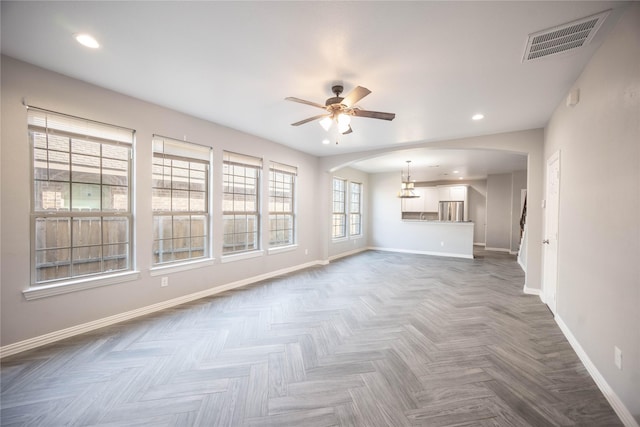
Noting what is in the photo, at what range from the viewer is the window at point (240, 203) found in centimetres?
452

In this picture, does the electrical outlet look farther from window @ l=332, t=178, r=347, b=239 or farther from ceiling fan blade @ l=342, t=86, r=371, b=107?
window @ l=332, t=178, r=347, b=239

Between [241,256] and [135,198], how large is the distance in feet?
6.40

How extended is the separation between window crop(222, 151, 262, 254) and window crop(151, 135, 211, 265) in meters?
0.39

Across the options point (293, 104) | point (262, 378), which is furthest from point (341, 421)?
point (293, 104)

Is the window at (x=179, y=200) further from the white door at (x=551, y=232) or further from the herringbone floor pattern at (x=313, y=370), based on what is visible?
the white door at (x=551, y=232)

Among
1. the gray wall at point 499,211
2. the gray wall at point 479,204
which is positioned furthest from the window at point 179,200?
the gray wall at point 479,204

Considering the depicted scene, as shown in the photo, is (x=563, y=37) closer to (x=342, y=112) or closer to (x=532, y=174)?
(x=342, y=112)

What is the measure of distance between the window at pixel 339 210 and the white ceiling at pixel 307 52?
4224mm

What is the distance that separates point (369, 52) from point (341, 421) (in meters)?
2.86

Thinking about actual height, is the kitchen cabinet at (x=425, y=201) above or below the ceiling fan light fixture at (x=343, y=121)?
below

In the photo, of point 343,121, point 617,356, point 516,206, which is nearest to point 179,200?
point 343,121

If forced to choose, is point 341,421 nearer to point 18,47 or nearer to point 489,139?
point 18,47

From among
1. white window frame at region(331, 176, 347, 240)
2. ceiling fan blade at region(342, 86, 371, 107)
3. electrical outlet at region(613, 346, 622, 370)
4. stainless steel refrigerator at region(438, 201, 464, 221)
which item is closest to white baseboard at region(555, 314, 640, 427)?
electrical outlet at region(613, 346, 622, 370)

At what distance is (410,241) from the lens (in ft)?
27.8
